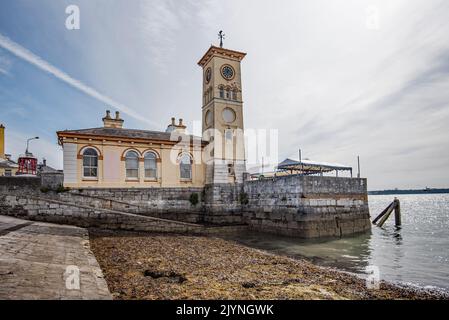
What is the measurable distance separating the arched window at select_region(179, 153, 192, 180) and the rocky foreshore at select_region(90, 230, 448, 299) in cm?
1178

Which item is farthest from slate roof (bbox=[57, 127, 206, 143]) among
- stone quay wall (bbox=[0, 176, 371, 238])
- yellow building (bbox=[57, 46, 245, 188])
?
stone quay wall (bbox=[0, 176, 371, 238])

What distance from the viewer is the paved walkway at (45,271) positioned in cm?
488

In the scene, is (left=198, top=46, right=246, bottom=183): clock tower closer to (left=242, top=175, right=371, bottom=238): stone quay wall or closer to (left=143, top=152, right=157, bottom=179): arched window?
(left=242, top=175, right=371, bottom=238): stone quay wall

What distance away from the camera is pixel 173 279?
748 cm

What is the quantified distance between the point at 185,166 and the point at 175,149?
1.68m

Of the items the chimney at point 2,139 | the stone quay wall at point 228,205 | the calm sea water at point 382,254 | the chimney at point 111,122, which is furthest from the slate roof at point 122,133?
the chimney at point 2,139

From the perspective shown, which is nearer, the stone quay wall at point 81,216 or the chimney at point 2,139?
the stone quay wall at point 81,216

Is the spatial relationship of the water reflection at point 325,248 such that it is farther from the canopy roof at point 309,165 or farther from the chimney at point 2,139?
the chimney at point 2,139

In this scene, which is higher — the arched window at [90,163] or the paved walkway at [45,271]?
the arched window at [90,163]

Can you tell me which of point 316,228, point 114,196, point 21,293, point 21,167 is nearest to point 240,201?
point 316,228

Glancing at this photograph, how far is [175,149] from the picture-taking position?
22.8 metres

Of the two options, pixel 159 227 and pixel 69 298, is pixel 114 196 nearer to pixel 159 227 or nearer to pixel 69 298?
pixel 159 227

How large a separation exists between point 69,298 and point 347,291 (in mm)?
6475

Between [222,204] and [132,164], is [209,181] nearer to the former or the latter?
[222,204]
